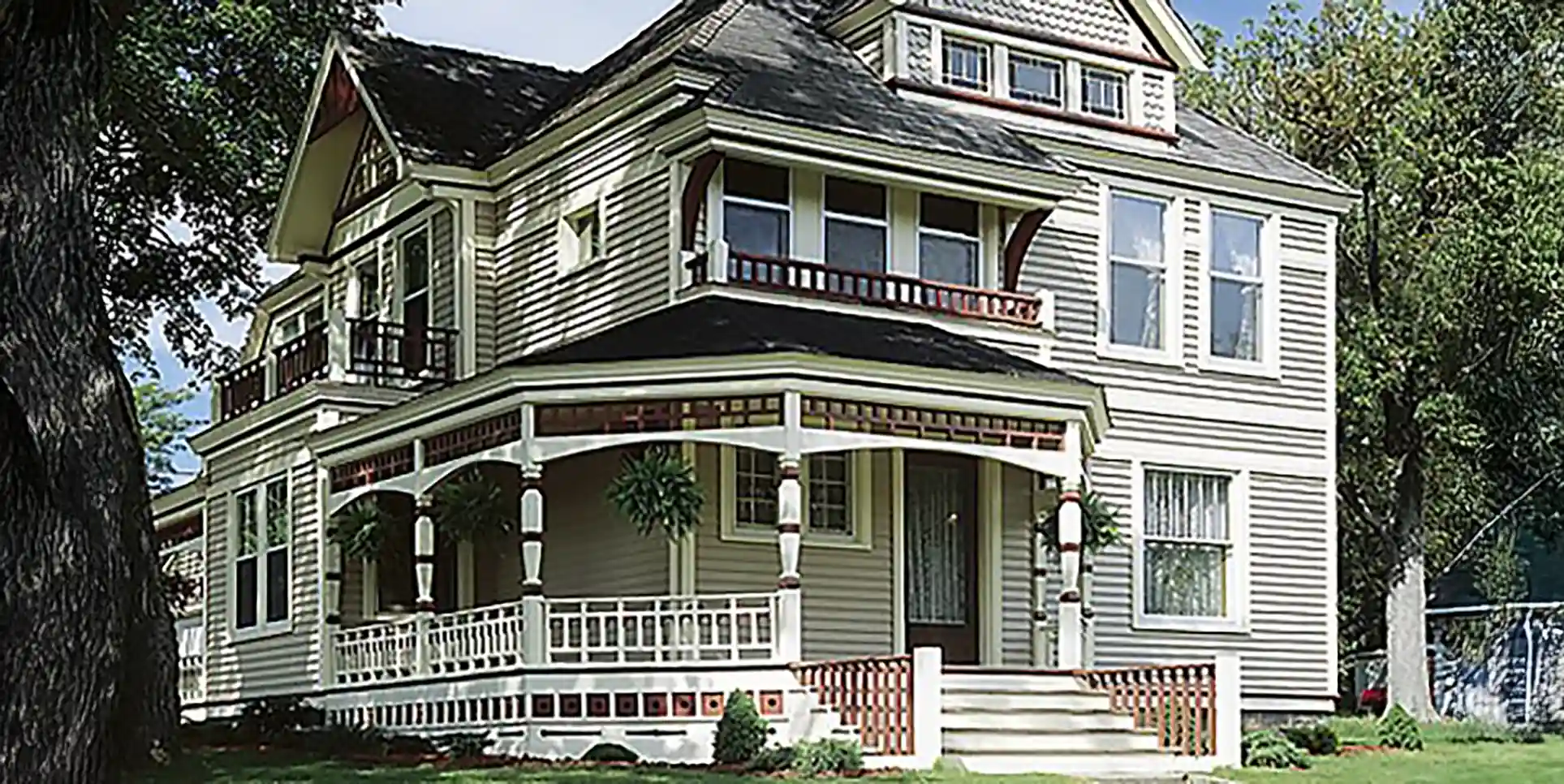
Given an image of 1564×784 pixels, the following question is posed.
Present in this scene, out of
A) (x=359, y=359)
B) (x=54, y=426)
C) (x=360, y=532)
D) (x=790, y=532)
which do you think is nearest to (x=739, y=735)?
(x=790, y=532)

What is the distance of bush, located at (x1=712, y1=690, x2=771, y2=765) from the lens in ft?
58.9

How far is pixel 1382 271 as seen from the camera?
33.8 m

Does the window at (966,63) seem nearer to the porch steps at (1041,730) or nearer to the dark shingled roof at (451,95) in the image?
the dark shingled roof at (451,95)

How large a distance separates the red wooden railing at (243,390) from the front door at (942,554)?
8.91m

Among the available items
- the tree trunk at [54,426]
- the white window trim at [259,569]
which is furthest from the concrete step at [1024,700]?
the white window trim at [259,569]

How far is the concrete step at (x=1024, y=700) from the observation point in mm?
18891

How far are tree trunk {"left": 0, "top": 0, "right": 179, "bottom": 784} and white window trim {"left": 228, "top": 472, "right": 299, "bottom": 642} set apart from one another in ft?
34.8

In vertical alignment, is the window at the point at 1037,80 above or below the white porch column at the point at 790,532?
above

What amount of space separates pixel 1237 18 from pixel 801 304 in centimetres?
1645

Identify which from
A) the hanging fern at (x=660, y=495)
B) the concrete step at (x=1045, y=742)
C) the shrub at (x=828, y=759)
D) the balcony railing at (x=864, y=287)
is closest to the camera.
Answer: the shrub at (x=828, y=759)

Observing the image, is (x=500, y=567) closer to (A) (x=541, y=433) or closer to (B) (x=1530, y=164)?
(A) (x=541, y=433)

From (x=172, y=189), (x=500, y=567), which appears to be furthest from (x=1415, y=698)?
(x=172, y=189)

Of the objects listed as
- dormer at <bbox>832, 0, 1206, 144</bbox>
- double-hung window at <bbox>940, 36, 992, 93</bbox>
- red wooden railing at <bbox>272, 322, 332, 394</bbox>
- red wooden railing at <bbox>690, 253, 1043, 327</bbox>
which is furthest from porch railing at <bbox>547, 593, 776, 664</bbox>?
double-hung window at <bbox>940, 36, 992, 93</bbox>

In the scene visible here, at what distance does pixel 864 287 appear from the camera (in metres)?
22.2
